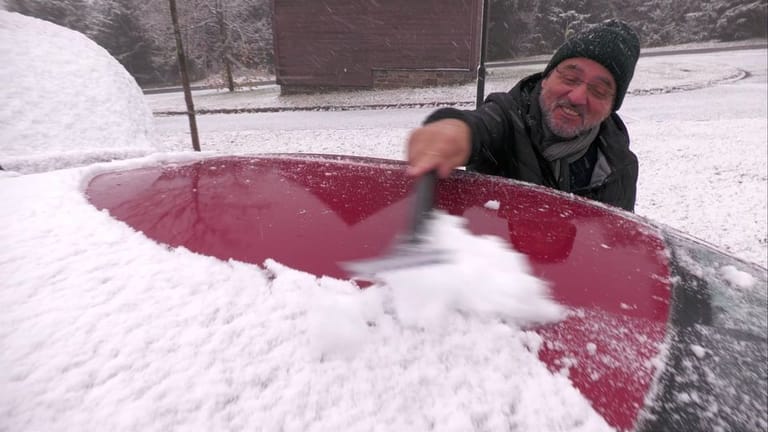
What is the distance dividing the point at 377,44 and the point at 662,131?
8.59 meters

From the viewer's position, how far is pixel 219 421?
0.49 m

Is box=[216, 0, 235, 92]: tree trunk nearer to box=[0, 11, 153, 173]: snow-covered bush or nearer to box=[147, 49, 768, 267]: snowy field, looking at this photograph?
box=[147, 49, 768, 267]: snowy field

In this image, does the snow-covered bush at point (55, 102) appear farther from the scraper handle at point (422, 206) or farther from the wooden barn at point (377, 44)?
the wooden barn at point (377, 44)

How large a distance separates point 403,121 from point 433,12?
5398mm

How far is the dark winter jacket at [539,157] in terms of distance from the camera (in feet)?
5.80

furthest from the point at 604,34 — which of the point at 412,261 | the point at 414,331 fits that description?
the point at 414,331

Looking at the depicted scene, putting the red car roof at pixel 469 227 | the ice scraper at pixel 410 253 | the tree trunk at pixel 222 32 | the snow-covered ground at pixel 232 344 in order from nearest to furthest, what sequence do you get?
1. the snow-covered ground at pixel 232 344
2. the red car roof at pixel 469 227
3. the ice scraper at pixel 410 253
4. the tree trunk at pixel 222 32

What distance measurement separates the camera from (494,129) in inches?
68.8

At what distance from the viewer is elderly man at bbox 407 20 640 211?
5.57 ft

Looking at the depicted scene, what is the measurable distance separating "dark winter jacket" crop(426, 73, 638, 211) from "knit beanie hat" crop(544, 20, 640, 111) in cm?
18

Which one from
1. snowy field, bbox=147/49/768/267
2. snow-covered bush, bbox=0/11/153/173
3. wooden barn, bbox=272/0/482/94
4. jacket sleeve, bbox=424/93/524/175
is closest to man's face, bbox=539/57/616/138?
jacket sleeve, bbox=424/93/524/175

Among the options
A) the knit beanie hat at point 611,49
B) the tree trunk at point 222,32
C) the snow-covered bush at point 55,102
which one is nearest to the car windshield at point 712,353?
the knit beanie hat at point 611,49

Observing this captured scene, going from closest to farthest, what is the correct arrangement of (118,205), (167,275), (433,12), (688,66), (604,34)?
(167,275) → (118,205) → (604,34) → (433,12) → (688,66)

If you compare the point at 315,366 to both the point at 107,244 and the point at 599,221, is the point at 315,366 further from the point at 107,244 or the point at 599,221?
the point at 599,221
